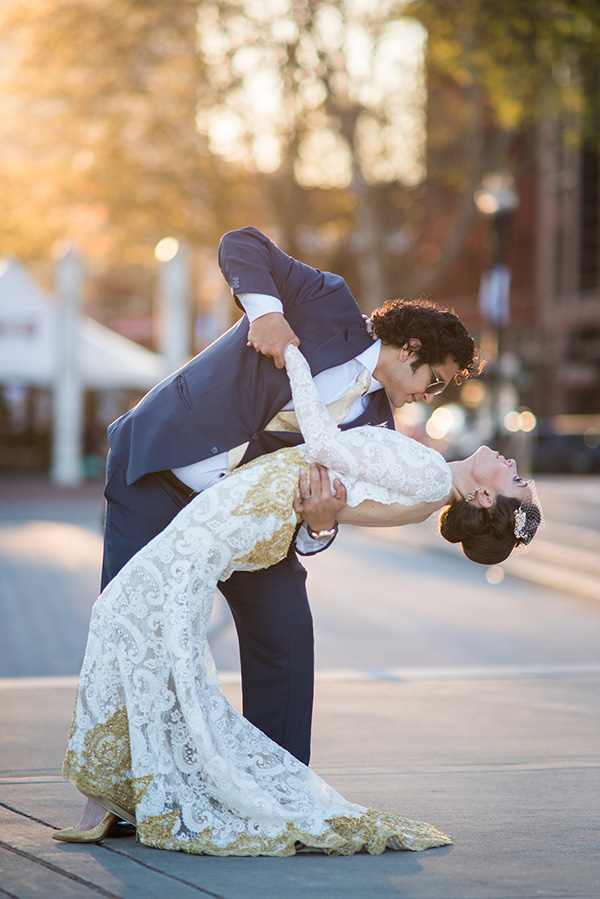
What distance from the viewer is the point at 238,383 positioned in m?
3.94

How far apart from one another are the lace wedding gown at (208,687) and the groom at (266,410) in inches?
5.9

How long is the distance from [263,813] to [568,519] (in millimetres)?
16157

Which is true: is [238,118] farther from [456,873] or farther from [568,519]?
[456,873]

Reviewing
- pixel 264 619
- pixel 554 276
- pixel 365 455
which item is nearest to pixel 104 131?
pixel 264 619

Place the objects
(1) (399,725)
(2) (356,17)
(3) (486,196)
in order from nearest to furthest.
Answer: (1) (399,725)
(3) (486,196)
(2) (356,17)

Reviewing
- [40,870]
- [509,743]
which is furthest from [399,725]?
[40,870]

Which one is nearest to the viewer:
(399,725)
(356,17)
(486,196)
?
(399,725)

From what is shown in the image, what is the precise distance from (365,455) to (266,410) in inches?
15.0

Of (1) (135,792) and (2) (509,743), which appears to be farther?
(2) (509,743)

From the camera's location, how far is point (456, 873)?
11.6 feet

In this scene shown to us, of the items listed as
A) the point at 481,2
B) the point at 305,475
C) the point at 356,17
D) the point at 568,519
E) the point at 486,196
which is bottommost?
the point at 568,519

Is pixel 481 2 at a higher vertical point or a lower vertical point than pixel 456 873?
higher

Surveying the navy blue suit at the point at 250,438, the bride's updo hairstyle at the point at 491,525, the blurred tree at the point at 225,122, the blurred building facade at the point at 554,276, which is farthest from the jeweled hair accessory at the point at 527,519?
the blurred building facade at the point at 554,276

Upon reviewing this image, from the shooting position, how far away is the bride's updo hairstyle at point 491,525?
3.93 meters
